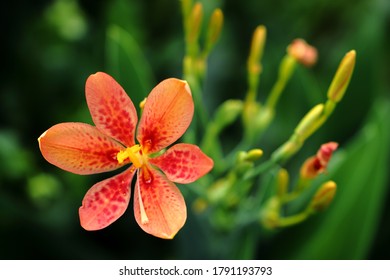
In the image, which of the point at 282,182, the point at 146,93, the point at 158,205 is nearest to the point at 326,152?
the point at 282,182

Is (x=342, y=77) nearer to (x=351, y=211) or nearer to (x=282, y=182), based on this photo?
(x=282, y=182)

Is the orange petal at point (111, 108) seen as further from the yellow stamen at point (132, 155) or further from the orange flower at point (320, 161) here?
the orange flower at point (320, 161)

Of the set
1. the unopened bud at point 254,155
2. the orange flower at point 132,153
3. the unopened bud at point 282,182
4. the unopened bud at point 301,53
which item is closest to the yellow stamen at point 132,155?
the orange flower at point 132,153

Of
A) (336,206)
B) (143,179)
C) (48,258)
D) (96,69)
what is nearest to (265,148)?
(336,206)

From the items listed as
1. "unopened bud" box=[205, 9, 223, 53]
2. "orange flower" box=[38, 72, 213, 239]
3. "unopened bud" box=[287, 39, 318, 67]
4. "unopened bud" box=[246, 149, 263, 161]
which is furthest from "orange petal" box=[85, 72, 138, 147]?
"unopened bud" box=[287, 39, 318, 67]

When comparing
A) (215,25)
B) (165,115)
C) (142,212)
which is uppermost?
(215,25)

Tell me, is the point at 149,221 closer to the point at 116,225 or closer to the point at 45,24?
the point at 116,225

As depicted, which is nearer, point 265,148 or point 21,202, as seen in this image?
point 21,202
